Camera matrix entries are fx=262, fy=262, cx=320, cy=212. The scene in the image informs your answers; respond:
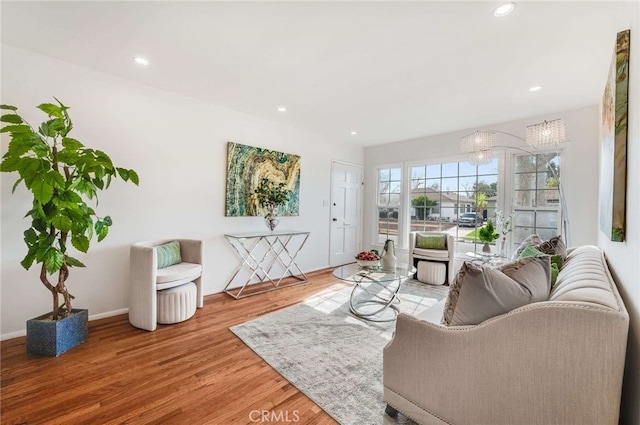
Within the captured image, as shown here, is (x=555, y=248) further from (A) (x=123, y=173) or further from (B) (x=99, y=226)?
(B) (x=99, y=226)

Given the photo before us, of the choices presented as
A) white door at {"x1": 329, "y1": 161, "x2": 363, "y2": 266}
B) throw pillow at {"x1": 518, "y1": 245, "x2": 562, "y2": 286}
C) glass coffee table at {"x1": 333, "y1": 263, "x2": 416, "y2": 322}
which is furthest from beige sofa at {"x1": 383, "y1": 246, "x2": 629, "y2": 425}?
white door at {"x1": 329, "y1": 161, "x2": 363, "y2": 266}

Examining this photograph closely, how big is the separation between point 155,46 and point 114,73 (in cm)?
88

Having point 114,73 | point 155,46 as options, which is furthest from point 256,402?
point 114,73

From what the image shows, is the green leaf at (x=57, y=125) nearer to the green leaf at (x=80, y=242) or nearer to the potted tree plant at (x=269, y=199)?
the green leaf at (x=80, y=242)

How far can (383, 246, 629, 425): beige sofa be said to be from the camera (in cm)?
93

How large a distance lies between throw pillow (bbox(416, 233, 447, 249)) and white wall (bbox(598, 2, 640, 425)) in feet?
9.30

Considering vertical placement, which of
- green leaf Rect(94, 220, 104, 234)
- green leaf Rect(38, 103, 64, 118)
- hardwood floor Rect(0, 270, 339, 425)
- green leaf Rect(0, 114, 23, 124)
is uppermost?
green leaf Rect(38, 103, 64, 118)

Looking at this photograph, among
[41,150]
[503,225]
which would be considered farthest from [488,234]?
[41,150]

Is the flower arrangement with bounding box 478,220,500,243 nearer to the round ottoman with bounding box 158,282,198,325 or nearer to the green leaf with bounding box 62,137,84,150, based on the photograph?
the round ottoman with bounding box 158,282,198,325

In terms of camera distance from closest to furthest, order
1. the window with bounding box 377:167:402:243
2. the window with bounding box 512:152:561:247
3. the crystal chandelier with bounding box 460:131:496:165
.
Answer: the crystal chandelier with bounding box 460:131:496:165 → the window with bounding box 512:152:561:247 → the window with bounding box 377:167:402:243

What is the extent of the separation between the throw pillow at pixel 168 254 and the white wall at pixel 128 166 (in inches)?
10.4

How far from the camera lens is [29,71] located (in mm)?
2348

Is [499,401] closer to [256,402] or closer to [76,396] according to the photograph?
[256,402]

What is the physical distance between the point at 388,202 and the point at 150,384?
4759mm
